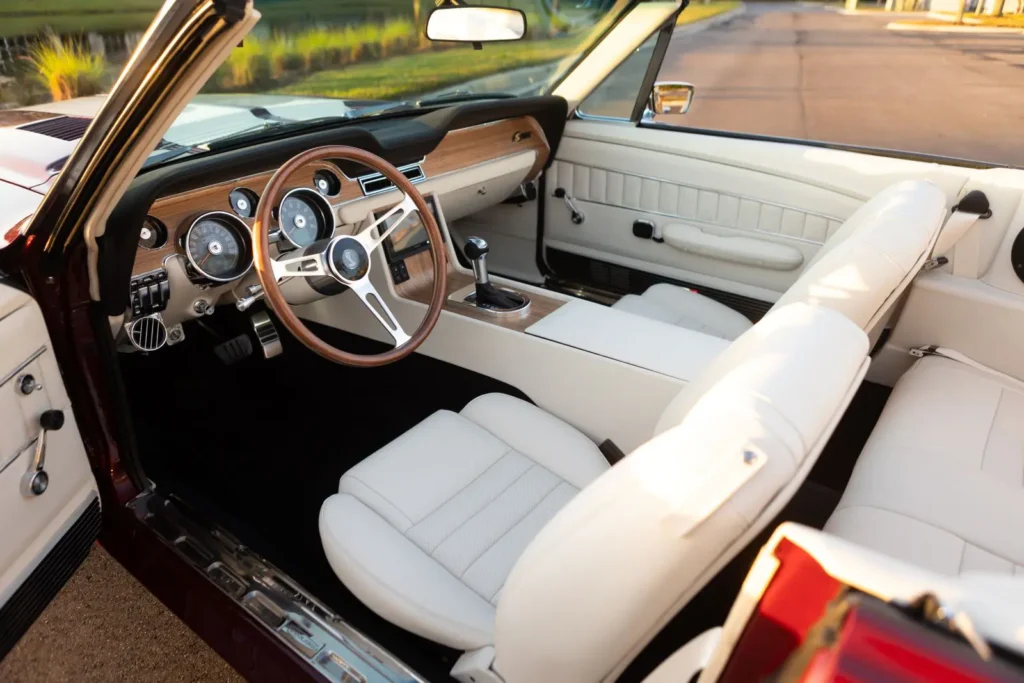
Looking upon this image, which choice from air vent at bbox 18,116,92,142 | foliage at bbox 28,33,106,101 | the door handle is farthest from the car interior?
foliage at bbox 28,33,106,101

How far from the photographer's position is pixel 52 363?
1388mm

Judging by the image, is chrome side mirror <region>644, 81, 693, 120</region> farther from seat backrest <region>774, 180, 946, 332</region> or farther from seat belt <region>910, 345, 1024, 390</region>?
seat belt <region>910, 345, 1024, 390</region>

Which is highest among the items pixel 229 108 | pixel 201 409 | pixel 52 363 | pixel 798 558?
pixel 229 108

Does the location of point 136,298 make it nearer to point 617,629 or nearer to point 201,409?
point 201,409

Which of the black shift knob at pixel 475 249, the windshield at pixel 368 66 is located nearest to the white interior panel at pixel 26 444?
the windshield at pixel 368 66

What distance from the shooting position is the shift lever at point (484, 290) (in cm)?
208

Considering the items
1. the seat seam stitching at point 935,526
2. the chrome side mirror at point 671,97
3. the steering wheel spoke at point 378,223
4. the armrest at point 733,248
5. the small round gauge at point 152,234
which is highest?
the chrome side mirror at point 671,97

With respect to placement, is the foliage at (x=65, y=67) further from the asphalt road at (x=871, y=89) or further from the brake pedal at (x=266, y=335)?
the asphalt road at (x=871, y=89)

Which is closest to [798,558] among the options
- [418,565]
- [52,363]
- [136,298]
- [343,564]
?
[418,565]

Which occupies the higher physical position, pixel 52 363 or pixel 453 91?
pixel 453 91

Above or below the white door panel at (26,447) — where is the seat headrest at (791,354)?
above

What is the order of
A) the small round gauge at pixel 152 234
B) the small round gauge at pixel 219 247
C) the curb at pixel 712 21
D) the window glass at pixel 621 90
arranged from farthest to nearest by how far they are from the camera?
the curb at pixel 712 21, the window glass at pixel 621 90, the small round gauge at pixel 219 247, the small round gauge at pixel 152 234

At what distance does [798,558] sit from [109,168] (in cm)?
114

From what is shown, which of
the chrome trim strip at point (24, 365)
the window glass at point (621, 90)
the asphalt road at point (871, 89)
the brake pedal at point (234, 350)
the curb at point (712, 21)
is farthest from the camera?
the curb at point (712, 21)
